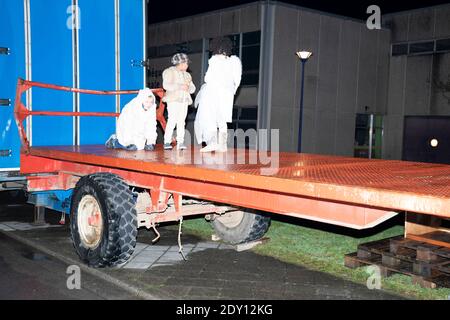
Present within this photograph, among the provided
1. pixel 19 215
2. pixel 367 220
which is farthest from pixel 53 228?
pixel 367 220

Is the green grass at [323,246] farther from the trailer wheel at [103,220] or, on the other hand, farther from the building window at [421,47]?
the building window at [421,47]

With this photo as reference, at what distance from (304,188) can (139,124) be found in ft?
12.8

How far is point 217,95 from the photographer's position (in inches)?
262

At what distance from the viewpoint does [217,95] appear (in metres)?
6.65

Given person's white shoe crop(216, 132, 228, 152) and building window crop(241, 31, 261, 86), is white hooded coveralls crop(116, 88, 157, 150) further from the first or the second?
building window crop(241, 31, 261, 86)

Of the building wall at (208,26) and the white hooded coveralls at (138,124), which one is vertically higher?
the building wall at (208,26)

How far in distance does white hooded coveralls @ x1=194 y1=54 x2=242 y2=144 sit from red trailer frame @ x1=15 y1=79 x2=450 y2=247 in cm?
115

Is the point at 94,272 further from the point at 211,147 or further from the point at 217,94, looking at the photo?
the point at 217,94

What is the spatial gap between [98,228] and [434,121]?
67.5 ft

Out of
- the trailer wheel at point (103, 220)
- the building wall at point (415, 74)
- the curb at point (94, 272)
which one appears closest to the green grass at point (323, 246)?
the curb at point (94, 272)

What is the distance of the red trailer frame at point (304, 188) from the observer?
10.3 ft

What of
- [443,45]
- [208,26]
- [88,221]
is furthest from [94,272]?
[443,45]

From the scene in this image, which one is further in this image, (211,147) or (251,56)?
(251,56)

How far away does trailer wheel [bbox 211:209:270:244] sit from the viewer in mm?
6965
